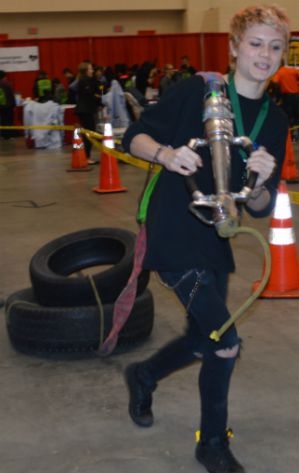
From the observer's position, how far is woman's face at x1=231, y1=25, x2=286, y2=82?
308 centimetres

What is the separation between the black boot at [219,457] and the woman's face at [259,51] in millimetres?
1465

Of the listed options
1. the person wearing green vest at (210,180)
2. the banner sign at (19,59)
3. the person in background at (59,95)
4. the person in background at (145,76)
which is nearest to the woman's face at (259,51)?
the person wearing green vest at (210,180)

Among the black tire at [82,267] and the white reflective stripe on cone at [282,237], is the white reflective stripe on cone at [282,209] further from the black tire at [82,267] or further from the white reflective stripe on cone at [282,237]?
the black tire at [82,267]

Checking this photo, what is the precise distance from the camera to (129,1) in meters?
28.3

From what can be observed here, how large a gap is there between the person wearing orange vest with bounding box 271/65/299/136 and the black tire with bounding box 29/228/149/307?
11008 mm

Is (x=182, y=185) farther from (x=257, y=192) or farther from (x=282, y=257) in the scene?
(x=282, y=257)

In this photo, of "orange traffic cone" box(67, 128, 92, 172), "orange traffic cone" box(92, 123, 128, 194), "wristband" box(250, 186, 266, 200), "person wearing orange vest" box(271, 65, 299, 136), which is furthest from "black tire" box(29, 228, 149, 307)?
"person wearing orange vest" box(271, 65, 299, 136)

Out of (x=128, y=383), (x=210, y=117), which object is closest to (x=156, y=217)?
(x=210, y=117)

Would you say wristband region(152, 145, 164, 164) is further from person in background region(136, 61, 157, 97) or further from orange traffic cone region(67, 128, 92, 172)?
person in background region(136, 61, 157, 97)

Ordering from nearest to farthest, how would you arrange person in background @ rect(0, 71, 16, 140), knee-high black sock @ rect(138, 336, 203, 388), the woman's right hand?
the woman's right hand < knee-high black sock @ rect(138, 336, 203, 388) < person in background @ rect(0, 71, 16, 140)

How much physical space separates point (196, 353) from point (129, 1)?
2636 centimetres

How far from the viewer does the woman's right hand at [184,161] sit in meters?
2.85

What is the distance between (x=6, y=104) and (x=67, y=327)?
632 inches

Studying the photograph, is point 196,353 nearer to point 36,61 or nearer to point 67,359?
point 67,359
